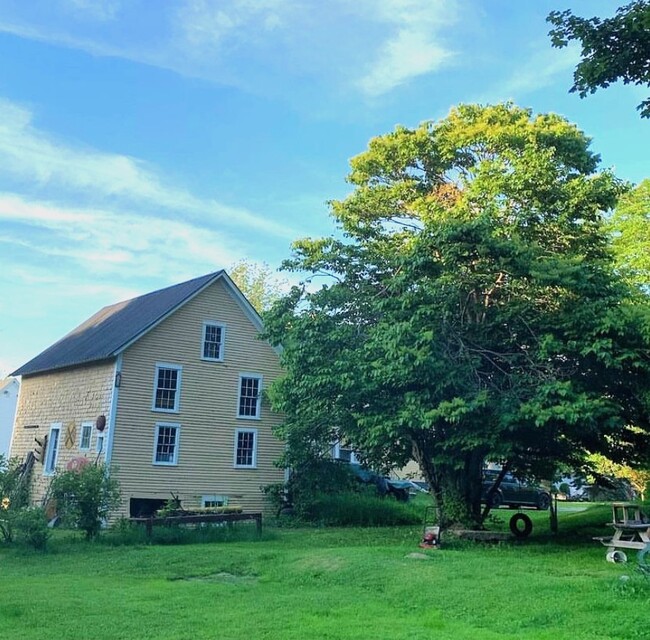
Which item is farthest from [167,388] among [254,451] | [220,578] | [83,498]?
[220,578]

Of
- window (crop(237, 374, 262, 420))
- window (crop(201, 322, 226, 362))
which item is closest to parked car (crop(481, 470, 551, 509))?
window (crop(237, 374, 262, 420))

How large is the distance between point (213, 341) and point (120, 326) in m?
3.68

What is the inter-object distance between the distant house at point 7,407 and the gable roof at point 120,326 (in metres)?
14.3

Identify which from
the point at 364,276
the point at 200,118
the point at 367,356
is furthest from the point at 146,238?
the point at 367,356

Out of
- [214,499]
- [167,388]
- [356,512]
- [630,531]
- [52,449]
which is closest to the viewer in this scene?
[630,531]

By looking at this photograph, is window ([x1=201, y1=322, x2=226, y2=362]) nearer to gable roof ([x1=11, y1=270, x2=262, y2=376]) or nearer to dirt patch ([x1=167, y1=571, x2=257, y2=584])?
gable roof ([x1=11, y1=270, x2=262, y2=376])

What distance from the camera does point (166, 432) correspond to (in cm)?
2242

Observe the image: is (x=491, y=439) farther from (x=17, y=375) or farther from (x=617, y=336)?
(x=17, y=375)

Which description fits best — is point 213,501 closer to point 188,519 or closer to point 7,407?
point 188,519

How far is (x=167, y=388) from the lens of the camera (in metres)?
22.6

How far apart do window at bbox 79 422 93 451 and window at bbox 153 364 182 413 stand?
2.32m

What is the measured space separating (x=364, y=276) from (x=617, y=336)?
655cm

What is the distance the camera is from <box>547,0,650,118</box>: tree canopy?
872 cm

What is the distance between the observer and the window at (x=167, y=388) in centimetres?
2239
